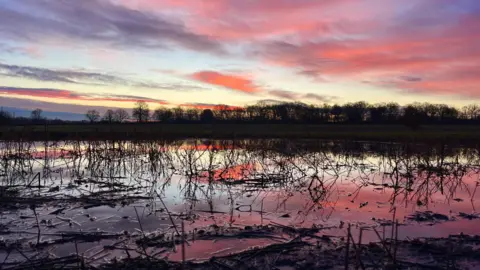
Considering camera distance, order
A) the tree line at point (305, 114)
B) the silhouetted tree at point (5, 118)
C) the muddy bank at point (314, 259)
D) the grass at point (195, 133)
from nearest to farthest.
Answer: the muddy bank at point (314, 259), the grass at point (195, 133), the silhouetted tree at point (5, 118), the tree line at point (305, 114)

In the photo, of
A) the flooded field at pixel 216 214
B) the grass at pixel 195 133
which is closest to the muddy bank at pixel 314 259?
the flooded field at pixel 216 214

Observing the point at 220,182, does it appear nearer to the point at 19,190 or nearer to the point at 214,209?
the point at 214,209

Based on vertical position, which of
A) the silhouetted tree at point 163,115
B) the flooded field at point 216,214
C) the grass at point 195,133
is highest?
the silhouetted tree at point 163,115

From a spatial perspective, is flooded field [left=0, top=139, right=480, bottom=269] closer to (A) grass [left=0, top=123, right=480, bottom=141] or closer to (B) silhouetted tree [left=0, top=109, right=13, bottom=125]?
(A) grass [left=0, top=123, right=480, bottom=141]

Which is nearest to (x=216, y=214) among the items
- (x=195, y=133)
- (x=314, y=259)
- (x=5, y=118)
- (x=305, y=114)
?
(x=314, y=259)

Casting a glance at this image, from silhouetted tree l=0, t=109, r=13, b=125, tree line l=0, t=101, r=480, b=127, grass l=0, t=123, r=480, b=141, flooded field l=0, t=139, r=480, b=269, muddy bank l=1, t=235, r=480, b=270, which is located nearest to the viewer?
muddy bank l=1, t=235, r=480, b=270

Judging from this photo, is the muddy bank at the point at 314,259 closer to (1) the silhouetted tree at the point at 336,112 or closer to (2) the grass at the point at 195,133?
(2) the grass at the point at 195,133

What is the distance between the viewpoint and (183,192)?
41.2ft

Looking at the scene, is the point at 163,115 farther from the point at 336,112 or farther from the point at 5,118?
the point at 5,118

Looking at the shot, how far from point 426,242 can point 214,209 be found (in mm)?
5107

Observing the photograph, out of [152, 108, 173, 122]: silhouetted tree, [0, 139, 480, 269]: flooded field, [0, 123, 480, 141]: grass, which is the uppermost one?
[152, 108, 173, 122]: silhouetted tree

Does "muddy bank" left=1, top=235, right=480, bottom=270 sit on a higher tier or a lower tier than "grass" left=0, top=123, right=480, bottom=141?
lower

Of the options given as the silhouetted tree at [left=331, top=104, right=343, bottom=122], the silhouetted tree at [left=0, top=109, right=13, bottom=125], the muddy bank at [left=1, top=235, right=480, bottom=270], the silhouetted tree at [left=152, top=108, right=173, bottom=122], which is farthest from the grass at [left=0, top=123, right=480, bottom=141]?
the silhouetted tree at [left=152, top=108, right=173, bottom=122]

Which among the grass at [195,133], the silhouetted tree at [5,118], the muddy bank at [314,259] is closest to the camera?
the muddy bank at [314,259]
